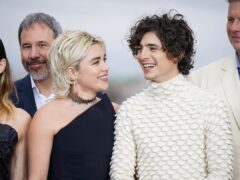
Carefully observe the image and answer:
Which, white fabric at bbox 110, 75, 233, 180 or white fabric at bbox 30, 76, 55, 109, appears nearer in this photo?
white fabric at bbox 110, 75, 233, 180

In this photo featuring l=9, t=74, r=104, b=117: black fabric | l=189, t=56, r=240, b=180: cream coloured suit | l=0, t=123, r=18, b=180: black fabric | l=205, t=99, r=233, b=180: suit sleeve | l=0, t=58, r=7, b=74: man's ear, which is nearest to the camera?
l=205, t=99, r=233, b=180: suit sleeve

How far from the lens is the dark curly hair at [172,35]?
2.65m

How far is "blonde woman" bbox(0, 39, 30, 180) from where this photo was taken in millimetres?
2582

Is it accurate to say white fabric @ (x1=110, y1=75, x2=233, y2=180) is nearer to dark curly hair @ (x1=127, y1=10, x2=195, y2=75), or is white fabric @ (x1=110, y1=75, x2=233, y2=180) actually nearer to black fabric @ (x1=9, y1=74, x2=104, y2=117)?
dark curly hair @ (x1=127, y1=10, x2=195, y2=75)

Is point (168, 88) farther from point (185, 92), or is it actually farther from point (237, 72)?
point (237, 72)

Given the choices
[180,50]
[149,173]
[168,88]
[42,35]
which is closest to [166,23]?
[180,50]

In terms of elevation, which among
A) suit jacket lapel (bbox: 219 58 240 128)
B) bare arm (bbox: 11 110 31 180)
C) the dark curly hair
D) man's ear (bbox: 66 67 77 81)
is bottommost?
bare arm (bbox: 11 110 31 180)

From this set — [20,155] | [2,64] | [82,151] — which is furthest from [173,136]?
[2,64]

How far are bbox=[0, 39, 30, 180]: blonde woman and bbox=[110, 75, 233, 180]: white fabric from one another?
45cm

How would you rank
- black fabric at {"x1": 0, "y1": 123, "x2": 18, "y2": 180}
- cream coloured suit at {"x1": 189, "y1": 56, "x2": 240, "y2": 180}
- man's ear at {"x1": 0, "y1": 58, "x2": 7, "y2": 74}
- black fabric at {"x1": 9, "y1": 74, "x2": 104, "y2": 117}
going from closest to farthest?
1. black fabric at {"x1": 0, "y1": 123, "x2": 18, "y2": 180}
2. man's ear at {"x1": 0, "y1": 58, "x2": 7, "y2": 74}
3. cream coloured suit at {"x1": 189, "y1": 56, "x2": 240, "y2": 180}
4. black fabric at {"x1": 9, "y1": 74, "x2": 104, "y2": 117}

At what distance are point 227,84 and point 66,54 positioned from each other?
2.99ft

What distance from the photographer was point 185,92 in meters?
2.60

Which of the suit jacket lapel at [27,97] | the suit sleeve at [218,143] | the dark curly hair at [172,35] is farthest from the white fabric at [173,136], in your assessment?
the suit jacket lapel at [27,97]

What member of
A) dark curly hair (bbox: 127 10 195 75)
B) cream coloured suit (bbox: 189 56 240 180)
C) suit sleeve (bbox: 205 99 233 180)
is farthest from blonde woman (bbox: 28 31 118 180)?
cream coloured suit (bbox: 189 56 240 180)
